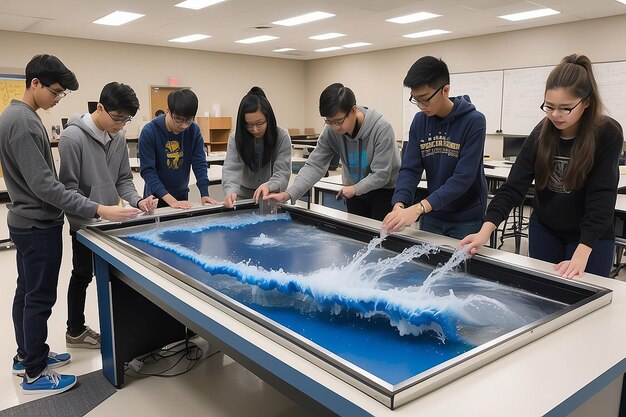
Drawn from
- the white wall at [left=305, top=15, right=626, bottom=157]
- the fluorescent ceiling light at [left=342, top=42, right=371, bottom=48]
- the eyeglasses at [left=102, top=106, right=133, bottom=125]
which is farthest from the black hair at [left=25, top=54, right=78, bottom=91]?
the fluorescent ceiling light at [left=342, top=42, right=371, bottom=48]

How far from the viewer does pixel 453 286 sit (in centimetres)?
138

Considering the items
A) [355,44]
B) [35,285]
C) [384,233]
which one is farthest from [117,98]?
[355,44]

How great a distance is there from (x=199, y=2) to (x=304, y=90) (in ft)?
19.5

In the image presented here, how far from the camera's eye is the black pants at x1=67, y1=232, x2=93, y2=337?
2.27 meters

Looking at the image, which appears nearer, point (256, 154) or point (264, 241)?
point (264, 241)

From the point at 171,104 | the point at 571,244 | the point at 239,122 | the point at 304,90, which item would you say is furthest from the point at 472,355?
the point at 304,90

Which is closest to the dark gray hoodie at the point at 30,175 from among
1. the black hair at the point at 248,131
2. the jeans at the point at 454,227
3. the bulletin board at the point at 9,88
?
the black hair at the point at 248,131

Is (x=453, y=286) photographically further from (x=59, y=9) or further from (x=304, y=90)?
(x=304, y=90)

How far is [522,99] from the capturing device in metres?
7.25

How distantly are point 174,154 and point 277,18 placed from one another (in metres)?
4.36

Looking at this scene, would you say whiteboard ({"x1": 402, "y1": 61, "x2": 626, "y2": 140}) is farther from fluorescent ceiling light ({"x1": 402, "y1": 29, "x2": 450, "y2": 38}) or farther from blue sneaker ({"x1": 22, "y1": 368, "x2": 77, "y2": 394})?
blue sneaker ({"x1": 22, "y1": 368, "x2": 77, "y2": 394})

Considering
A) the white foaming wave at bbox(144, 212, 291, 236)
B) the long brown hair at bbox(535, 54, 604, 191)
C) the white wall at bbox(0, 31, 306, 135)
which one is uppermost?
the white wall at bbox(0, 31, 306, 135)

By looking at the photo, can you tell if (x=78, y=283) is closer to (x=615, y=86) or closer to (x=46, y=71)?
(x=46, y=71)

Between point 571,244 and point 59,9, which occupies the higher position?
point 59,9
